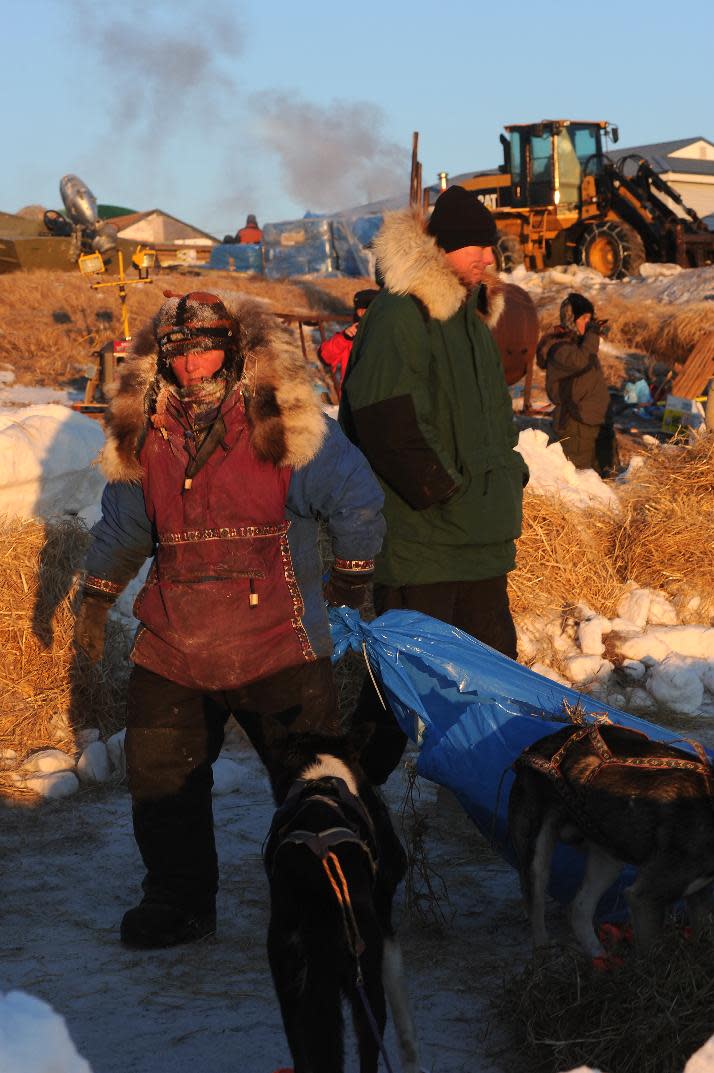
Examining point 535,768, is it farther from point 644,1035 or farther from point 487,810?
point 644,1035

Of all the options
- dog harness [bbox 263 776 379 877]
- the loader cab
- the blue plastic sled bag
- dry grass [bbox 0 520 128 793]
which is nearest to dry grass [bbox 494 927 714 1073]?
dog harness [bbox 263 776 379 877]

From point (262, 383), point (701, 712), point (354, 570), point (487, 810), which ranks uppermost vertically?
point (262, 383)

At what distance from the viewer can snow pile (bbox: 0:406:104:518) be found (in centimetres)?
680

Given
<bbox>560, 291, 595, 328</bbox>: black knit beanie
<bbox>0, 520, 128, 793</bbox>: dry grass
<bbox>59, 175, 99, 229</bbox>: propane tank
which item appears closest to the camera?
<bbox>0, 520, 128, 793</bbox>: dry grass

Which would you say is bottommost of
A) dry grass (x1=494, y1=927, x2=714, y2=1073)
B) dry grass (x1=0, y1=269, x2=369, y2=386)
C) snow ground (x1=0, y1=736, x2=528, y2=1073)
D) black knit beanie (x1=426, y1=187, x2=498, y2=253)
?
snow ground (x1=0, y1=736, x2=528, y2=1073)

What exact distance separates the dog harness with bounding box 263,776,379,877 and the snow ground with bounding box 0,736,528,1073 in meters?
0.54

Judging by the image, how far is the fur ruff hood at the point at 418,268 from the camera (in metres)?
4.32

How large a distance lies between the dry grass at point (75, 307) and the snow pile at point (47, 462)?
1044cm

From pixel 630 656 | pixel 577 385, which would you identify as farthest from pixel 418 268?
pixel 577 385

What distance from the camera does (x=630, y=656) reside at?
6734 millimetres

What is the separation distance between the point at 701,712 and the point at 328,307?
18.6 m

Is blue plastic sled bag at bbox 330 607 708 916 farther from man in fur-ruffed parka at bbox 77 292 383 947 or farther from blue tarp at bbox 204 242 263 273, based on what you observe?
blue tarp at bbox 204 242 263 273

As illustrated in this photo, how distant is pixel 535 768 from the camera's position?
347 centimetres

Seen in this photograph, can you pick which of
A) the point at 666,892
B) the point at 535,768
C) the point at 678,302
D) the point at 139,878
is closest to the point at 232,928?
the point at 139,878
